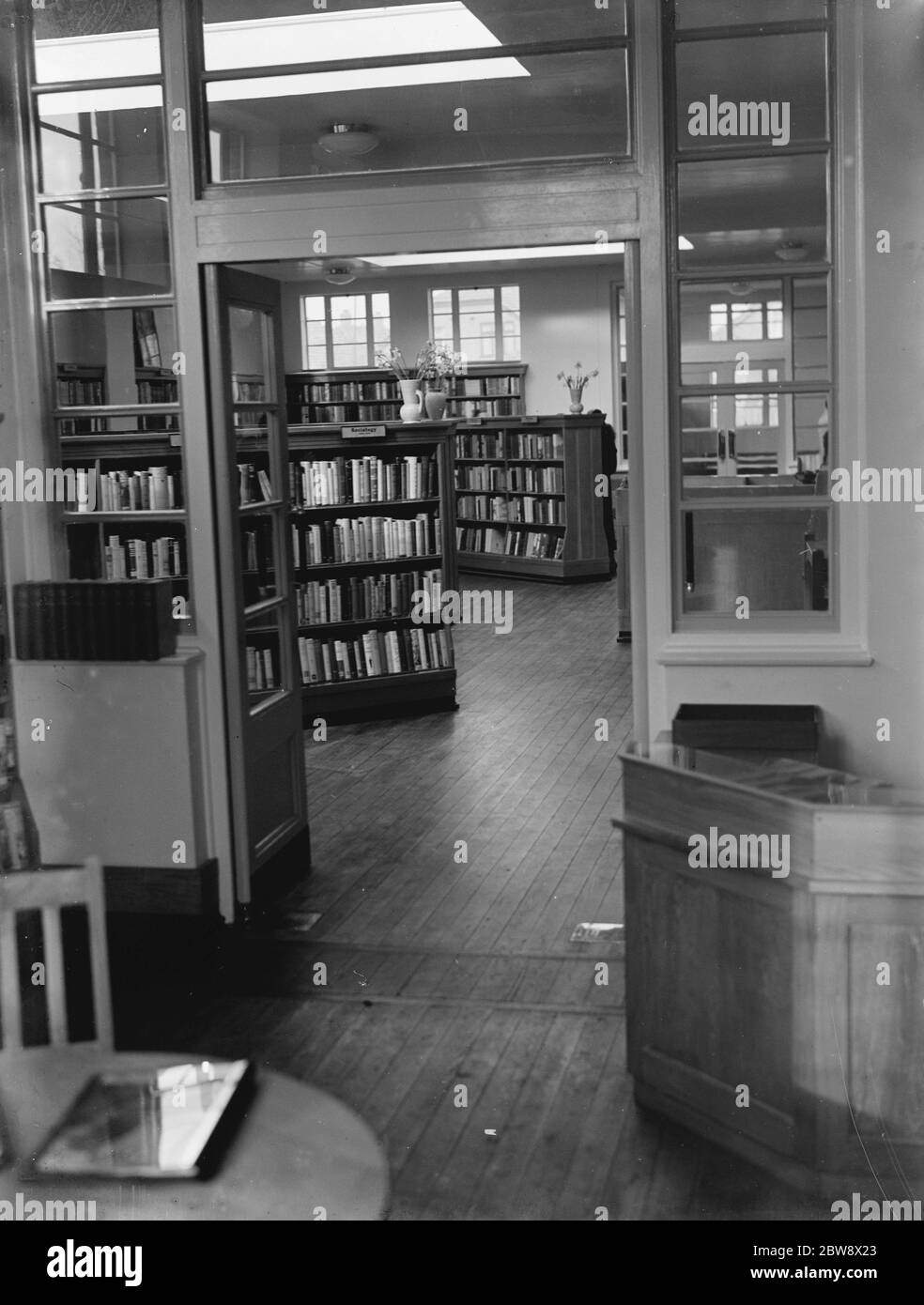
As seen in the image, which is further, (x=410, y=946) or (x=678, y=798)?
(x=410, y=946)

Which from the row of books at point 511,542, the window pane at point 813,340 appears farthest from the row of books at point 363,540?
the row of books at point 511,542

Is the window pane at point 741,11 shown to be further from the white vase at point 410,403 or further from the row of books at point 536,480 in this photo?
the row of books at point 536,480

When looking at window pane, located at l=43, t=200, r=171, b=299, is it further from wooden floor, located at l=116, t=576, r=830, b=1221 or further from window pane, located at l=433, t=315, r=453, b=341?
window pane, located at l=433, t=315, r=453, b=341

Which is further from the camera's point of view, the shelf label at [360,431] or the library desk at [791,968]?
the shelf label at [360,431]

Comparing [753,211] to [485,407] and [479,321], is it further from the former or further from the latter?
[479,321]

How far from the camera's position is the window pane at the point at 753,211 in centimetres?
429

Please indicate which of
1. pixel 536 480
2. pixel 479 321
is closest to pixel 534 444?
Result: pixel 536 480

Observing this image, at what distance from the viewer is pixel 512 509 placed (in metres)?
15.7

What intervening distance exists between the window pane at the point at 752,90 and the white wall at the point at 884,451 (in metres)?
0.17

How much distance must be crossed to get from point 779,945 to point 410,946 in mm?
1992

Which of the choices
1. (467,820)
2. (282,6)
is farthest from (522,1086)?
(282,6)

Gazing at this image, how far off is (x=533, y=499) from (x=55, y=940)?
505 inches

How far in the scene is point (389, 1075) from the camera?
407 centimetres

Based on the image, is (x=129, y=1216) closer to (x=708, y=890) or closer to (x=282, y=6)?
(x=708, y=890)
